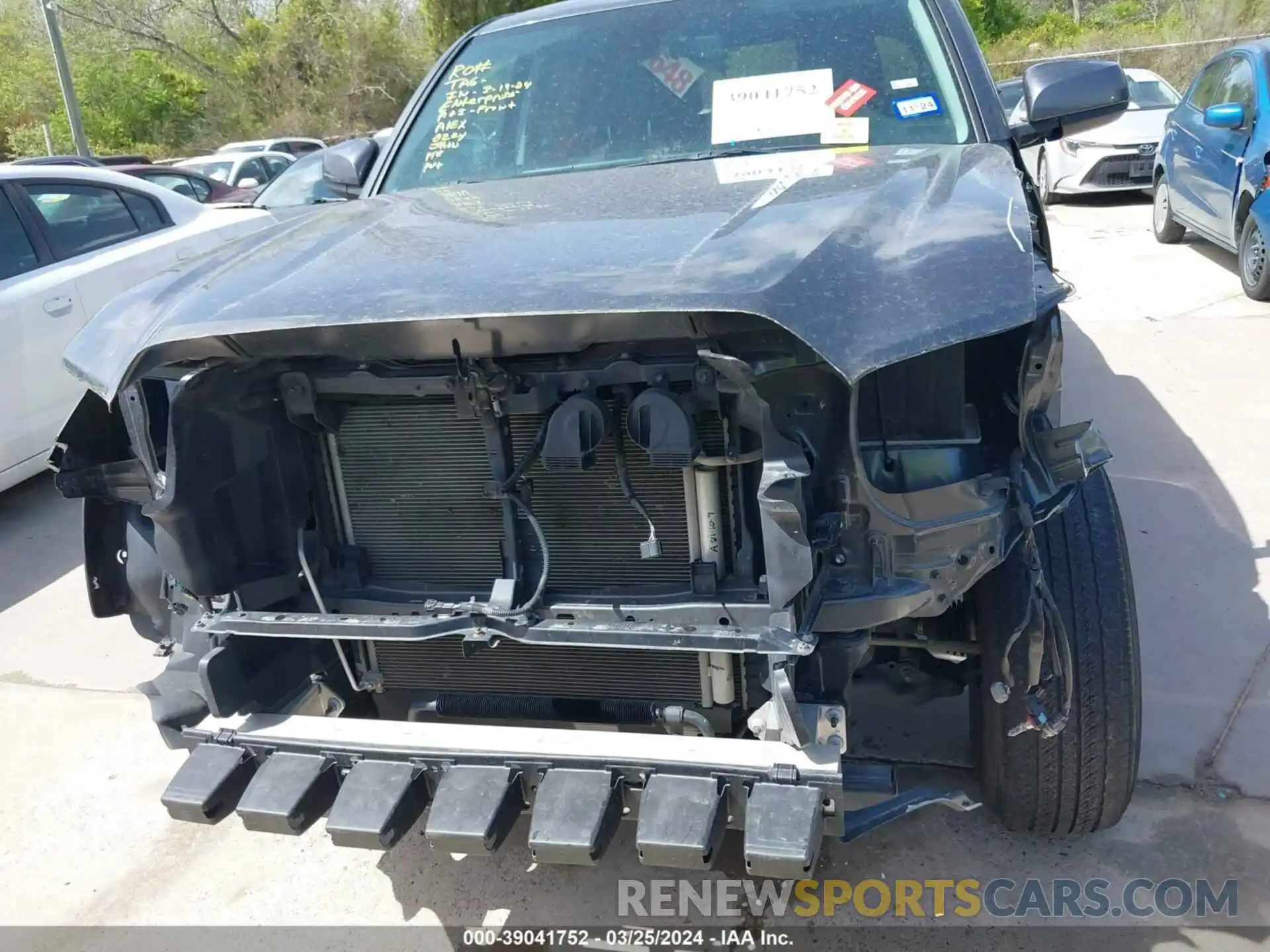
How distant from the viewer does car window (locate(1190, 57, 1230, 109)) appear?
25.0 feet

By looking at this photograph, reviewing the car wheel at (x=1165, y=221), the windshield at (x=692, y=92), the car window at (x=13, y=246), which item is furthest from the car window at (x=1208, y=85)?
the car window at (x=13, y=246)

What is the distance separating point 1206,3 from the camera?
20.8 m

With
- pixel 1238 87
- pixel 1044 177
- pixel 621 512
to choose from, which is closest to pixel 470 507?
pixel 621 512

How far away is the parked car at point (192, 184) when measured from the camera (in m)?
8.80

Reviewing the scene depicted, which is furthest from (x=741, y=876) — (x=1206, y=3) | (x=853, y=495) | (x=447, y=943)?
(x=1206, y=3)

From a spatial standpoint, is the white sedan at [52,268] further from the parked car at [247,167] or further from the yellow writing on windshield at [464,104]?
the parked car at [247,167]

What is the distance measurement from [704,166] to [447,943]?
1980 mm

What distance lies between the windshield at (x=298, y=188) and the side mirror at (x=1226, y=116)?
214 inches

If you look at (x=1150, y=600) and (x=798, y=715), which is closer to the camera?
(x=798, y=715)

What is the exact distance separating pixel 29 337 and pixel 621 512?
159 inches

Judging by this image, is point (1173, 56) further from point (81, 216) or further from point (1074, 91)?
point (81, 216)

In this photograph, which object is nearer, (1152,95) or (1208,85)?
(1208,85)

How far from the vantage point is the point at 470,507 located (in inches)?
84.9

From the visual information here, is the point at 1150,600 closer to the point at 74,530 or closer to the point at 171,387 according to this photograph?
the point at 171,387
